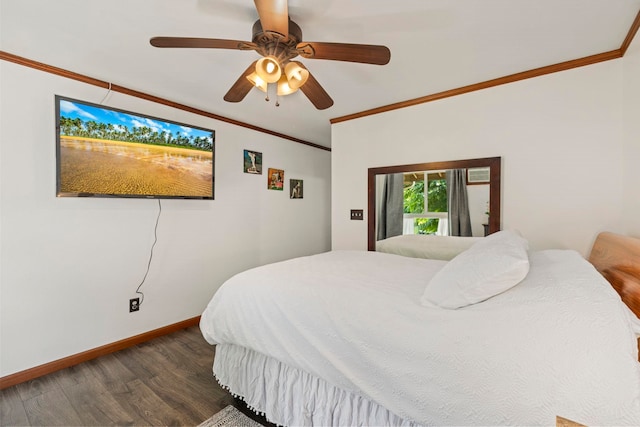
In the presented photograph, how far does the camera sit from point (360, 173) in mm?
3217

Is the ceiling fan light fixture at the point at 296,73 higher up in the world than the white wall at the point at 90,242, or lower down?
higher up

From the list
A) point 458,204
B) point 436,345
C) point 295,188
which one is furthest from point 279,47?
point 295,188

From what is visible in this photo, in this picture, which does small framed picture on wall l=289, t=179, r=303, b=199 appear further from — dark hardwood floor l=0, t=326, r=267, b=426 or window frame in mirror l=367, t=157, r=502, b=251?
dark hardwood floor l=0, t=326, r=267, b=426

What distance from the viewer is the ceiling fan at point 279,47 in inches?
50.9

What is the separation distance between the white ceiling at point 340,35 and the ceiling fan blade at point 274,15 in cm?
22

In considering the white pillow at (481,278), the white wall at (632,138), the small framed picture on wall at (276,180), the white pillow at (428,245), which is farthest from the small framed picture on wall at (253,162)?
the white wall at (632,138)

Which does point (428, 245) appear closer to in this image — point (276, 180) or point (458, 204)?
point (458, 204)

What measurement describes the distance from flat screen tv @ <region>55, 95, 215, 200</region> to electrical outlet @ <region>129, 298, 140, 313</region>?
96 centimetres

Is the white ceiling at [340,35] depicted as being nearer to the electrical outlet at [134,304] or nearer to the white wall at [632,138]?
the white wall at [632,138]

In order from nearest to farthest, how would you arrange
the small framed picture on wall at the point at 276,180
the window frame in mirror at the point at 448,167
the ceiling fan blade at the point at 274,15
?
the ceiling fan blade at the point at 274,15 < the window frame in mirror at the point at 448,167 < the small framed picture on wall at the point at 276,180

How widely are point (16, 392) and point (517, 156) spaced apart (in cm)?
409

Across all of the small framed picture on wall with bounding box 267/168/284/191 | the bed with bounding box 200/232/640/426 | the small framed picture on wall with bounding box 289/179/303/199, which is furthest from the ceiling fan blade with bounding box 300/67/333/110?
the small framed picture on wall with bounding box 289/179/303/199

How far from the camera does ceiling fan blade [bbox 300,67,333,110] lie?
175 centimetres

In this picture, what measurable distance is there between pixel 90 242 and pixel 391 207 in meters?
2.79
